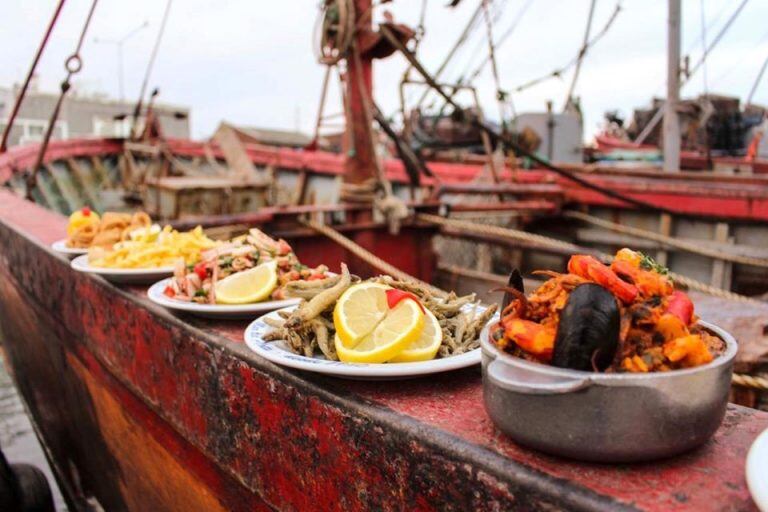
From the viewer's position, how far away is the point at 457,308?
5.18 ft

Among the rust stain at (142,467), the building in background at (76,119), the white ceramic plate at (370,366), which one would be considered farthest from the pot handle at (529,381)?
the building in background at (76,119)

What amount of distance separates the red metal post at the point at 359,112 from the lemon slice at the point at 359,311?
431cm

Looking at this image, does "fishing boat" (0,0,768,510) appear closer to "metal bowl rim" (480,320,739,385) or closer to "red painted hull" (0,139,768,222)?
"red painted hull" (0,139,768,222)

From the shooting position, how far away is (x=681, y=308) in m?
1.03

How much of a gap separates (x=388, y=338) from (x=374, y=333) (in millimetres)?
40

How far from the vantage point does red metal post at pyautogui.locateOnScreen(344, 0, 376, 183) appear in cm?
552

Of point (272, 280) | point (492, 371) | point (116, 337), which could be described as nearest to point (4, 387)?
point (116, 337)

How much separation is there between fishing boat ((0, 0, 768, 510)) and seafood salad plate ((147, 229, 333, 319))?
7 cm

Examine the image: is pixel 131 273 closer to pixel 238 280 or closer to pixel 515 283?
pixel 238 280

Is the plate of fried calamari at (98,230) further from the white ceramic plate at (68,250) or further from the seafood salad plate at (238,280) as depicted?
the seafood salad plate at (238,280)

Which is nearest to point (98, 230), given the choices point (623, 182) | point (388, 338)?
point (388, 338)

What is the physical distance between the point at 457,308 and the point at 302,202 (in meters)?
8.86

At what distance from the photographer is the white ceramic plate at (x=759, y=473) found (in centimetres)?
79

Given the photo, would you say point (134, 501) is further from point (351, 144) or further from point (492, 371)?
point (351, 144)
